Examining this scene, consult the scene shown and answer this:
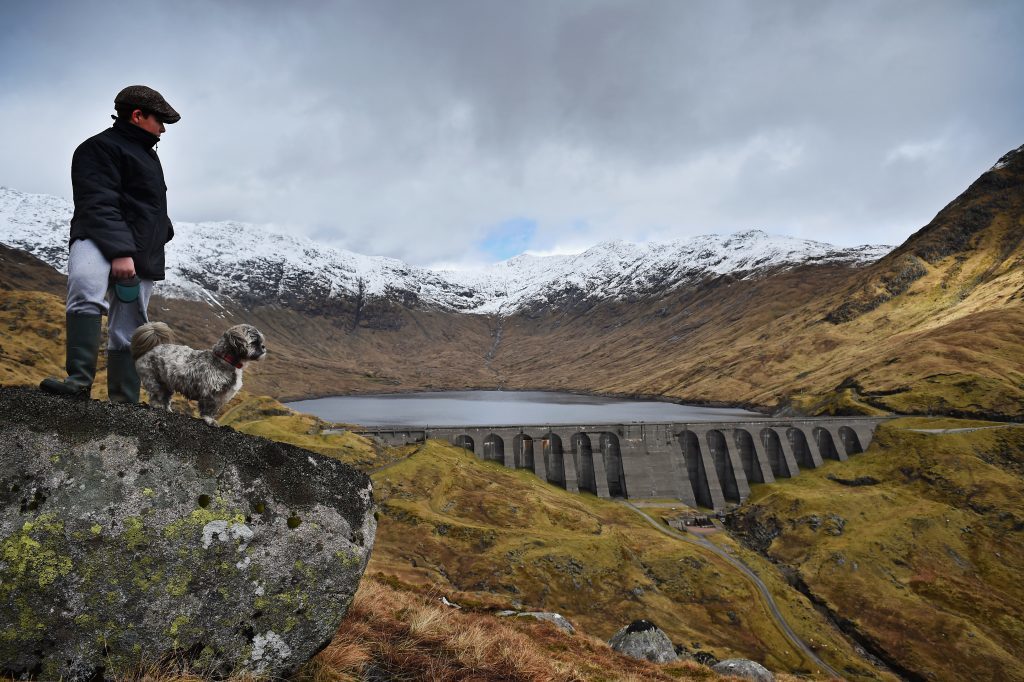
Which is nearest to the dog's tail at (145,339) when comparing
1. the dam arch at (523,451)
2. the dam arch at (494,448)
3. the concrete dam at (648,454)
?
the concrete dam at (648,454)

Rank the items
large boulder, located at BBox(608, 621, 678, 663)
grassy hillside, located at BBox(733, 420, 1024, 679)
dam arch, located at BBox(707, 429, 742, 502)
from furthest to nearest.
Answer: dam arch, located at BBox(707, 429, 742, 502) < grassy hillside, located at BBox(733, 420, 1024, 679) < large boulder, located at BBox(608, 621, 678, 663)

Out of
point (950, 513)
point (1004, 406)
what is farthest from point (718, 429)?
point (1004, 406)

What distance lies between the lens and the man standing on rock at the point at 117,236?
19.6ft

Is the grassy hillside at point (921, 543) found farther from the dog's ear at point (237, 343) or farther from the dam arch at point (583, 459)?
the dog's ear at point (237, 343)

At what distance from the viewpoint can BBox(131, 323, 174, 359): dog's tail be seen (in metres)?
6.58

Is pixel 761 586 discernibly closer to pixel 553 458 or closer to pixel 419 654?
pixel 553 458

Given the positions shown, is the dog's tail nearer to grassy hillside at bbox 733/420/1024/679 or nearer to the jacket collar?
the jacket collar

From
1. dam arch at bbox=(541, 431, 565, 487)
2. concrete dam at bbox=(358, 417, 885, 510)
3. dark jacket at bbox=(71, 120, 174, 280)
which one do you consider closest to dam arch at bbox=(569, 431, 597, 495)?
concrete dam at bbox=(358, 417, 885, 510)

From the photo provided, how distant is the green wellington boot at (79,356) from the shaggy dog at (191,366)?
1.75 ft

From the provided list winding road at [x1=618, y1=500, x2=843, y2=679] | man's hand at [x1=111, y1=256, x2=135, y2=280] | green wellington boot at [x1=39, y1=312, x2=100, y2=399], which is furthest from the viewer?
winding road at [x1=618, y1=500, x2=843, y2=679]

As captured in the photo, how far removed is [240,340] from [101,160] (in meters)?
2.74

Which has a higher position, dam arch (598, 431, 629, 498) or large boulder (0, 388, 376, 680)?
large boulder (0, 388, 376, 680)

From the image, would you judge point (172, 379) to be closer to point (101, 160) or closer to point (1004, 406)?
point (101, 160)

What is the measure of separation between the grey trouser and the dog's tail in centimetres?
22
